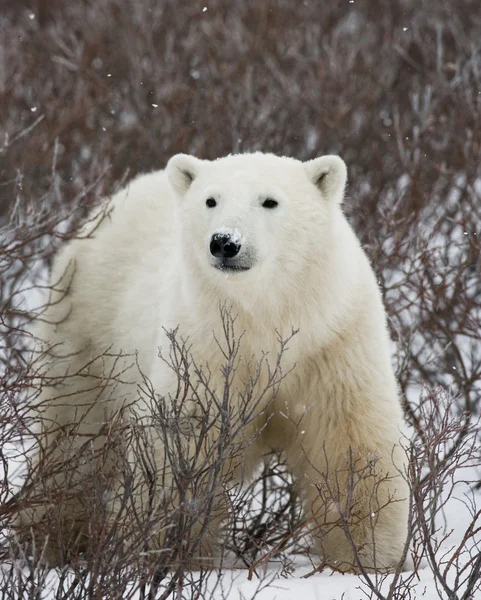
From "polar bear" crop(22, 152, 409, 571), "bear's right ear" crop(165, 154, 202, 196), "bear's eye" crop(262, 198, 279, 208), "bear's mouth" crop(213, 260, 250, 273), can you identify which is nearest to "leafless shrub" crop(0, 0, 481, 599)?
"polar bear" crop(22, 152, 409, 571)

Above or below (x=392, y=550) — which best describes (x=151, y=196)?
above

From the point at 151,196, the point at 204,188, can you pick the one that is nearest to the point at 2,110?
the point at 151,196

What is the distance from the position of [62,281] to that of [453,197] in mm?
3306

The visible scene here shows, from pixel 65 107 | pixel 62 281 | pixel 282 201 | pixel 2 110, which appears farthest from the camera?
pixel 65 107

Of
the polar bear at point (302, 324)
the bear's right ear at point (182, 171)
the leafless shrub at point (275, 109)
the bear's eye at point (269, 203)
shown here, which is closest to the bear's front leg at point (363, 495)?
the polar bear at point (302, 324)

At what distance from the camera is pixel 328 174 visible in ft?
9.48

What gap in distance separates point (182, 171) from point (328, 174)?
48 cm

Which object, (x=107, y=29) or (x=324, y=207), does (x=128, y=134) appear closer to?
(x=107, y=29)

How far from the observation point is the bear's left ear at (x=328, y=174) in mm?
2885

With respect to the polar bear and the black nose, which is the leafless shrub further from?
the black nose

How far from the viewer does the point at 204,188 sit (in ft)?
9.50

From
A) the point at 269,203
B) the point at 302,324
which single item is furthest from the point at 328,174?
the point at 302,324

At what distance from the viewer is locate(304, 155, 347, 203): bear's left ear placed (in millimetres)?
2885

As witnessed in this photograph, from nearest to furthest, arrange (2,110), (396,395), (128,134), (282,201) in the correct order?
1. (282,201)
2. (396,395)
3. (2,110)
4. (128,134)
